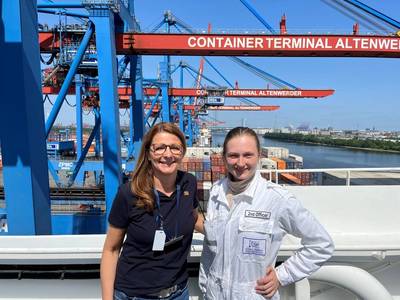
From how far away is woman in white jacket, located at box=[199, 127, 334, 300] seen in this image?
4.56ft

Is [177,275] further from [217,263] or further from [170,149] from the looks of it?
[170,149]

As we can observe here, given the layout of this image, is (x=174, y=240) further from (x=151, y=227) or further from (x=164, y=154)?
(x=164, y=154)

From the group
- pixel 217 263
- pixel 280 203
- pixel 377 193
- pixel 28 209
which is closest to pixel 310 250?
pixel 280 203

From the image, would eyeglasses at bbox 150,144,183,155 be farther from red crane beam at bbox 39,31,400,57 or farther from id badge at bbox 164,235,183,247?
red crane beam at bbox 39,31,400,57

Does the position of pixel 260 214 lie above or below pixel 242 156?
below

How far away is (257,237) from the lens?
140 centimetres

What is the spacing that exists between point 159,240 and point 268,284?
53cm

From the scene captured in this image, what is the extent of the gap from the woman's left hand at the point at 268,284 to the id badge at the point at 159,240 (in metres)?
0.47

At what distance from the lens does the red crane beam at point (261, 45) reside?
9.07 meters

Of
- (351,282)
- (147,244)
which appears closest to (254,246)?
(147,244)

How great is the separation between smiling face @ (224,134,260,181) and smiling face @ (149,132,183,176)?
0.83 ft

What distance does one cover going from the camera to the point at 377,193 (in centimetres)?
363

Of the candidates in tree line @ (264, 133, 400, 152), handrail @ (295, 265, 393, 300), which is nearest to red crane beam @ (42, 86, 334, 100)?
handrail @ (295, 265, 393, 300)

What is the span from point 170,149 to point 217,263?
0.58 m
